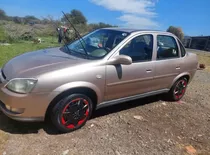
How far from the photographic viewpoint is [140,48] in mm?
4328

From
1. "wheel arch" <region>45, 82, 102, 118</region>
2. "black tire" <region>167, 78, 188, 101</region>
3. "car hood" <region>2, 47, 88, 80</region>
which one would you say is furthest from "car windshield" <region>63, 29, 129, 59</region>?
"black tire" <region>167, 78, 188, 101</region>

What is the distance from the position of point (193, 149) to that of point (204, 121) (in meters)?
1.37

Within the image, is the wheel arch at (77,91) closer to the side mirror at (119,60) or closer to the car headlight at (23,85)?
the car headlight at (23,85)

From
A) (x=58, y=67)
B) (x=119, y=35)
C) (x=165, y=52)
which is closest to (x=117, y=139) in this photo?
(x=58, y=67)

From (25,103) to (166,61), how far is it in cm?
302

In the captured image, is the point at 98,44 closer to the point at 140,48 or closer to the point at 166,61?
the point at 140,48

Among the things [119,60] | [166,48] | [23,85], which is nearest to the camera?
[23,85]

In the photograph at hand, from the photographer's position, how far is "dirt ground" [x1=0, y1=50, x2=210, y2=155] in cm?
321

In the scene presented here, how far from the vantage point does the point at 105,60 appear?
368 centimetres

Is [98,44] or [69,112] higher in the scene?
[98,44]

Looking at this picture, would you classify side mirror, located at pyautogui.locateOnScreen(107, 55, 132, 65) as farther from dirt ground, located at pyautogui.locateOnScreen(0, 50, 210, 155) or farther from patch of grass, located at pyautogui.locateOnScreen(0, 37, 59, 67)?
patch of grass, located at pyautogui.locateOnScreen(0, 37, 59, 67)

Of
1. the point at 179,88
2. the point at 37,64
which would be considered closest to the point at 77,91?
the point at 37,64

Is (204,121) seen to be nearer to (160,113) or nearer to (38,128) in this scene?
(160,113)

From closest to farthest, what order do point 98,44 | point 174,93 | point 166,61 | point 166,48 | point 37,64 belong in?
point 37,64 < point 98,44 < point 166,61 < point 166,48 < point 174,93
